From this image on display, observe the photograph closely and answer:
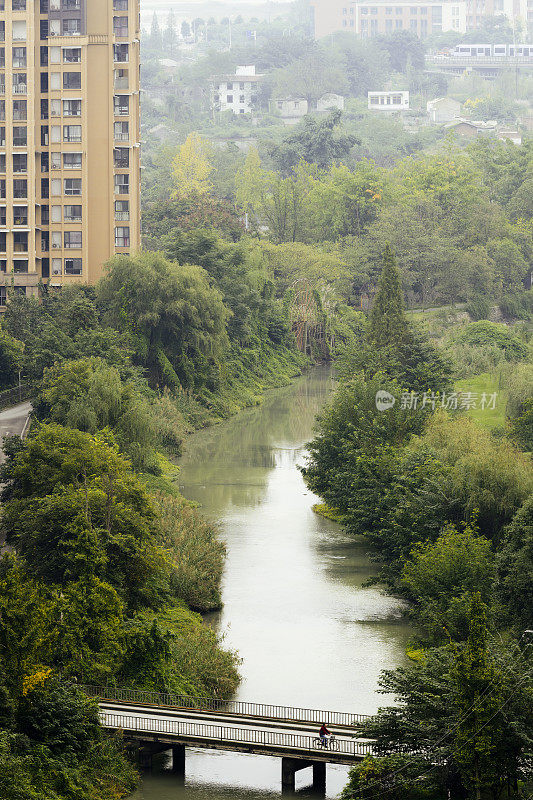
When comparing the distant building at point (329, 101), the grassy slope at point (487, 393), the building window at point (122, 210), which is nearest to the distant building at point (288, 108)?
the distant building at point (329, 101)

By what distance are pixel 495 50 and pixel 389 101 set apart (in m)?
33.7

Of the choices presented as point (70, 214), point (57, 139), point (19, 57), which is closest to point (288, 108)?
point (57, 139)

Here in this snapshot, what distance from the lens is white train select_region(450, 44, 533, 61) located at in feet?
617

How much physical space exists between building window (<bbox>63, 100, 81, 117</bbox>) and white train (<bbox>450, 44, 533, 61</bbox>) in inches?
5174

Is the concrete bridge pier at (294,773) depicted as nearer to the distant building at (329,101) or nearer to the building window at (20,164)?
the building window at (20,164)

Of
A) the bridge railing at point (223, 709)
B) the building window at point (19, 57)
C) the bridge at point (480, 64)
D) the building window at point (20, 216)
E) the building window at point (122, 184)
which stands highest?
the bridge at point (480, 64)

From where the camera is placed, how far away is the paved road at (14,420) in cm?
4725

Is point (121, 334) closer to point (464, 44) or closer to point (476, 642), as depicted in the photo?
point (476, 642)

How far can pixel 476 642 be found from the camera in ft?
74.5

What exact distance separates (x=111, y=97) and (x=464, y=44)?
13671 cm

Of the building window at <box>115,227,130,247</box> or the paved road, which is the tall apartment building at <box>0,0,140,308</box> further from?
the paved road

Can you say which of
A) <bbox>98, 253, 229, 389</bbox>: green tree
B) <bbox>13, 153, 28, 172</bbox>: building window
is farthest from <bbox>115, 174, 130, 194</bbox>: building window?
<bbox>98, 253, 229, 389</bbox>: green tree

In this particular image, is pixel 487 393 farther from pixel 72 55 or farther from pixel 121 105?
pixel 72 55

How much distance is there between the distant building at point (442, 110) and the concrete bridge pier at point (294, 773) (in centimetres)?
14096
